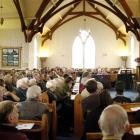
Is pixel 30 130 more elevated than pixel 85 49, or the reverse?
pixel 85 49

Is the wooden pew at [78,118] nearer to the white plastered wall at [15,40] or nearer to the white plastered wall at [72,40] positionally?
the white plastered wall at [15,40]

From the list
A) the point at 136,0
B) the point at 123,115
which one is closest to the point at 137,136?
the point at 123,115

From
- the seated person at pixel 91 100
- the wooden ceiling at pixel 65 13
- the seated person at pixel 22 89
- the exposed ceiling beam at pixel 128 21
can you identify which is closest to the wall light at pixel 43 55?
the wooden ceiling at pixel 65 13

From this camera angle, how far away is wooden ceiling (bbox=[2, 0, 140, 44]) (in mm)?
18109

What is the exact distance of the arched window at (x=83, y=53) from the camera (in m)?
26.4

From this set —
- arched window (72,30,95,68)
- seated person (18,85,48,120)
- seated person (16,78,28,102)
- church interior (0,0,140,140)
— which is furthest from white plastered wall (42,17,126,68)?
seated person (18,85,48,120)

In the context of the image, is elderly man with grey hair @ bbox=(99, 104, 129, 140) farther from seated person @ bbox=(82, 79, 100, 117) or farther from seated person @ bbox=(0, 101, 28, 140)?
seated person @ bbox=(82, 79, 100, 117)

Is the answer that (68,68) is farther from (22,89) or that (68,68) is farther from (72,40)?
(22,89)

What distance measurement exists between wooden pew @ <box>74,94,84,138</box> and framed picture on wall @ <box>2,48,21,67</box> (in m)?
13.6

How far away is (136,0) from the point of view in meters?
17.6

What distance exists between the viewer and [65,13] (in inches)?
982

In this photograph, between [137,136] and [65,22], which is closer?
[137,136]

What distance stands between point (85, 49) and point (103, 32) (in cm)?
179

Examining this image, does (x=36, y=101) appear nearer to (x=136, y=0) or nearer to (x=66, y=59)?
(x=136, y=0)
